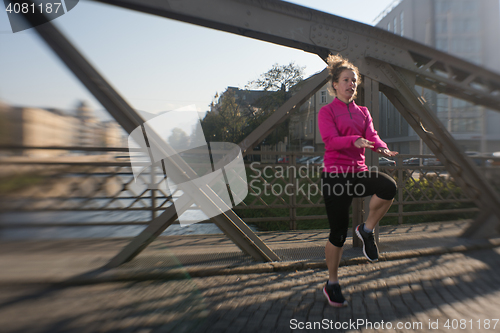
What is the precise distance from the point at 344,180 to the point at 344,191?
0.09m

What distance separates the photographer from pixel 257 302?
2611 millimetres

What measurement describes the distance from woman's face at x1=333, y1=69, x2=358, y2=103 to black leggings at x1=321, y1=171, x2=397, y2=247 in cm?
65

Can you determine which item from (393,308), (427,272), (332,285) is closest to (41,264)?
(332,285)

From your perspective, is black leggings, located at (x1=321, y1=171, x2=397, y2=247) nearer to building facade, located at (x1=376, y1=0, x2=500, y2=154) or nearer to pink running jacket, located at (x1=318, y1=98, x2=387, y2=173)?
pink running jacket, located at (x1=318, y1=98, x2=387, y2=173)

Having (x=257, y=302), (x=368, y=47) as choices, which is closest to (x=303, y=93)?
(x=368, y=47)

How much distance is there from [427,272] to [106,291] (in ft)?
10.3

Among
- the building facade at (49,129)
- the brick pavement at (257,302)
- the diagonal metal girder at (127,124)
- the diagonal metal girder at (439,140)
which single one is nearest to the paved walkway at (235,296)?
the brick pavement at (257,302)

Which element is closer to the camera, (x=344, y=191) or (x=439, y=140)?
(x=344, y=191)

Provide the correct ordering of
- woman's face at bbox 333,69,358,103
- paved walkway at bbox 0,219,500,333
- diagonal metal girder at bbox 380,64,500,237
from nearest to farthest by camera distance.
Result: paved walkway at bbox 0,219,500,333 → woman's face at bbox 333,69,358,103 → diagonal metal girder at bbox 380,64,500,237

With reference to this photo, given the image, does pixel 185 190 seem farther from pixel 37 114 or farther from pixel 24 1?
pixel 24 1

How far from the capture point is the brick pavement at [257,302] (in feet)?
6.05

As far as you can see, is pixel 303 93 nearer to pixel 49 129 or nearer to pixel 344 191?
pixel 344 191

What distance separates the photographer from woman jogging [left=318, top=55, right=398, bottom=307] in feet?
8.34

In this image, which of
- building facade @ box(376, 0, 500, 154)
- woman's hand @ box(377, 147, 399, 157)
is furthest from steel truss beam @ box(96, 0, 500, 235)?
woman's hand @ box(377, 147, 399, 157)
